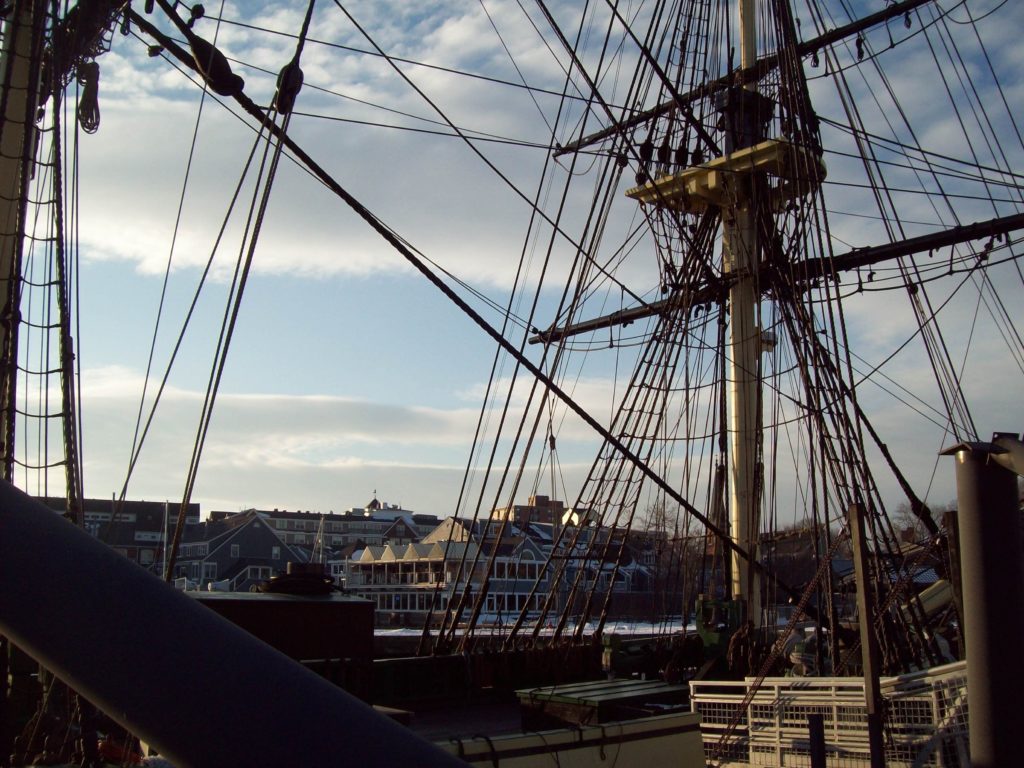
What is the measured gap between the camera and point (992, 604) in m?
3.31

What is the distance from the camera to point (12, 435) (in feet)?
23.4

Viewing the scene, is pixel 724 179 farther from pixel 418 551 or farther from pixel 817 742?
pixel 418 551

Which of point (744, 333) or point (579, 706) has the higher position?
point (744, 333)

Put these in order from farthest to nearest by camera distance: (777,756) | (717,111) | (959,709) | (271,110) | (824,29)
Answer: (717,111) → (824,29) → (777,756) → (959,709) → (271,110)

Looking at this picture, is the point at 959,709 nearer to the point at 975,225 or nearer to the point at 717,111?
the point at 975,225

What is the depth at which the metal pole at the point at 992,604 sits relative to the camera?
322 cm

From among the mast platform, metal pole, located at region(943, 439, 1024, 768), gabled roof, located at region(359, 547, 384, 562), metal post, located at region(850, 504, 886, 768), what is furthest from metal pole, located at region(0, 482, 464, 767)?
gabled roof, located at region(359, 547, 384, 562)

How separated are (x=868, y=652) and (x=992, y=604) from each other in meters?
3.28

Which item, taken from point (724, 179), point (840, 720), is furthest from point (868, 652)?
point (724, 179)

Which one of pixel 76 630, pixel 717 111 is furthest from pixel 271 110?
pixel 717 111

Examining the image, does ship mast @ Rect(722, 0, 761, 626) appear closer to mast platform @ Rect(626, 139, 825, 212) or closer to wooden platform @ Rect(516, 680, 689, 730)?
mast platform @ Rect(626, 139, 825, 212)

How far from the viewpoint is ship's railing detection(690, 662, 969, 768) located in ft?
23.0

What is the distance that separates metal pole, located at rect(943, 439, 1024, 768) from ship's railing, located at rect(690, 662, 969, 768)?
3490 mm

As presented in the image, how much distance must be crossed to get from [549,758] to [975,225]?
14372mm
